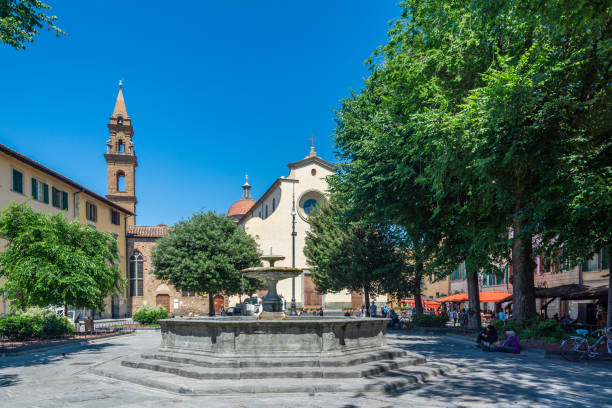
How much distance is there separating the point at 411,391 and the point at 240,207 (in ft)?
214

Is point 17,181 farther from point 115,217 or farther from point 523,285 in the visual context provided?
point 523,285

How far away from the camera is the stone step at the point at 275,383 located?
8.94 meters

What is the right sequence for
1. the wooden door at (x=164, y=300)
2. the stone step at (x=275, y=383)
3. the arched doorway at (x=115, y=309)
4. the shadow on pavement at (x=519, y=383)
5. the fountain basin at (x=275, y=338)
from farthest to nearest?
the wooden door at (x=164, y=300)
the arched doorway at (x=115, y=309)
the fountain basin at (x=275, y=338)
the stone step at (x=275, y=383)
the shadow on pavement at (x=519, y=383)

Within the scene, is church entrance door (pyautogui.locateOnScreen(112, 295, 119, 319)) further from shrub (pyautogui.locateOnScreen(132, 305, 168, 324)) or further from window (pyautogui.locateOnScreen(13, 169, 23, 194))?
window (pyautogui.locateOnScreen(13, 169, 23, 194))

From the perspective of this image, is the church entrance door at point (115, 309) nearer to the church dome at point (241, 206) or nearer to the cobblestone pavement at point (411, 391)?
the church dome at point (241, 206)

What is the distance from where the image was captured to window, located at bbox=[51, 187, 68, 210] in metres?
32.7

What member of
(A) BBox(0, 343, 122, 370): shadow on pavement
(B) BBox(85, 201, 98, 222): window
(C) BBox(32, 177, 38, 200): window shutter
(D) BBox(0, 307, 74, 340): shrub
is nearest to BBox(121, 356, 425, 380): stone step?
(A) BBox(0, 343, 122, 370): shadow on pavement

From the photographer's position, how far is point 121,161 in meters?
55.0

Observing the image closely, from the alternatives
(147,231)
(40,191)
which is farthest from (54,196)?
(147,231)

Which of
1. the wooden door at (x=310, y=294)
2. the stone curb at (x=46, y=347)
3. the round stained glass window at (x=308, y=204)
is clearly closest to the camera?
A: the stone curb at (x=46, y=347)

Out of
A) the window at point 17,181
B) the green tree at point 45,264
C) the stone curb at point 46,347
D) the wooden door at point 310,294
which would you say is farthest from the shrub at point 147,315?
the wooden door at point 310,294

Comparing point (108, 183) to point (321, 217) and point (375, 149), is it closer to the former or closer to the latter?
point (321, 217)

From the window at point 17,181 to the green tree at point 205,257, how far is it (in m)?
9.93

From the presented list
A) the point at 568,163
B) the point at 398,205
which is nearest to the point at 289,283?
the point at 398,205
